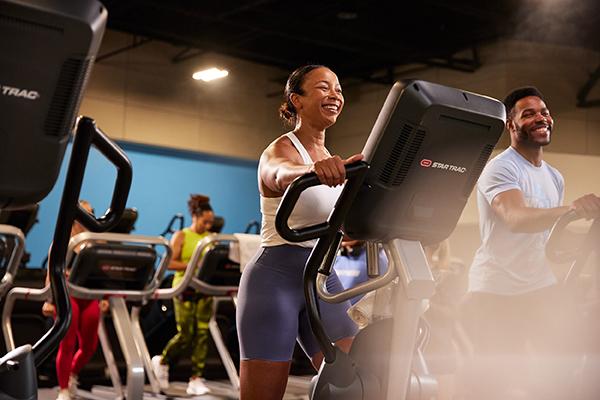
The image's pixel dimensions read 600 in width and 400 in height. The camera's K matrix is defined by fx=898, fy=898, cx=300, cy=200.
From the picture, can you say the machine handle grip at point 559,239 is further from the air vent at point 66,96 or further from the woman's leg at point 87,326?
the woman's leg at point 87,326

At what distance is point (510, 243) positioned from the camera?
115 inches

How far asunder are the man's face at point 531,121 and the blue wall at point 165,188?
6.91 m

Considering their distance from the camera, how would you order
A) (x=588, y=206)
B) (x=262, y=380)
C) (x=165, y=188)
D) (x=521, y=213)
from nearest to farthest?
(x=262, y=380) < (x=588, y=206) < (x=521, y=213) < (x=165, y=188)

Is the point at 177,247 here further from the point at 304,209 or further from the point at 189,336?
the point at 304,209

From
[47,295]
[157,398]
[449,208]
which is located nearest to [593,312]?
[449,208]

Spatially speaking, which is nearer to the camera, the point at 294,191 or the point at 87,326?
the point at 294,191

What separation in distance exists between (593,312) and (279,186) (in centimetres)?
121

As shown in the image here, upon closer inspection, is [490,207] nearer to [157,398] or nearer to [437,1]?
[157,398]

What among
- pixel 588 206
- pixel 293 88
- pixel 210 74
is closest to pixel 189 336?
pixel 293 88

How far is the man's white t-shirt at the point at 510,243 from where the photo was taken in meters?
2.90

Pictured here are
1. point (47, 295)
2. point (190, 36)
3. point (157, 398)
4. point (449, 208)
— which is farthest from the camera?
point (190, 36)

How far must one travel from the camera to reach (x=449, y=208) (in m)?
2.08

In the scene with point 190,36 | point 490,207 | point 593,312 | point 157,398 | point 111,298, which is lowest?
point 157,398

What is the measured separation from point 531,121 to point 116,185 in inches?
65.4
